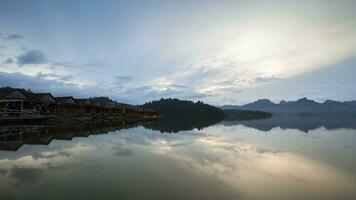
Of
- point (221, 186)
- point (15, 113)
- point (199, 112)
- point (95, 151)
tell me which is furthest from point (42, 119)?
point (199, 112)

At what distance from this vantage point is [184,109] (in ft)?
451

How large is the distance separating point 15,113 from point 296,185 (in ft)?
125

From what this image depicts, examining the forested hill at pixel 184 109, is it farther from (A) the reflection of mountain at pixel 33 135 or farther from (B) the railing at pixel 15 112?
(A) the reflection of mountain at pixel 33 135

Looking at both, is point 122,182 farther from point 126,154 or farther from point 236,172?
point 126,154

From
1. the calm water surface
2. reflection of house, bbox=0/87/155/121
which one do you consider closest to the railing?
reflection of house, bbox=0/87/155/121

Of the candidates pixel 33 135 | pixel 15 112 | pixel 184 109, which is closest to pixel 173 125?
pixel 15 112

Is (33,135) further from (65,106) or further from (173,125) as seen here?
(173,125)

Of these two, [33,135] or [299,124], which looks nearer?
[33,135]

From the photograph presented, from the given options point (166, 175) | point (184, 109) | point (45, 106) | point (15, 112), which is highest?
point (184, 109)

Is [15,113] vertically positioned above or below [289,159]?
above

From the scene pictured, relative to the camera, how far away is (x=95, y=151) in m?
16.9

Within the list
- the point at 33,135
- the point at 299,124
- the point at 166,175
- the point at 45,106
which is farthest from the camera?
the point at 299,124

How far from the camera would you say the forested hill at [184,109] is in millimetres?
137000

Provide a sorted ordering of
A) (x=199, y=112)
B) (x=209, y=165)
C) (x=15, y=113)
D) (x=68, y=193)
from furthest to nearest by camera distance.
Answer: (x=199, y=112) < (x=15, y=113) < (x=209, y=165) < (x=68, y=193)
